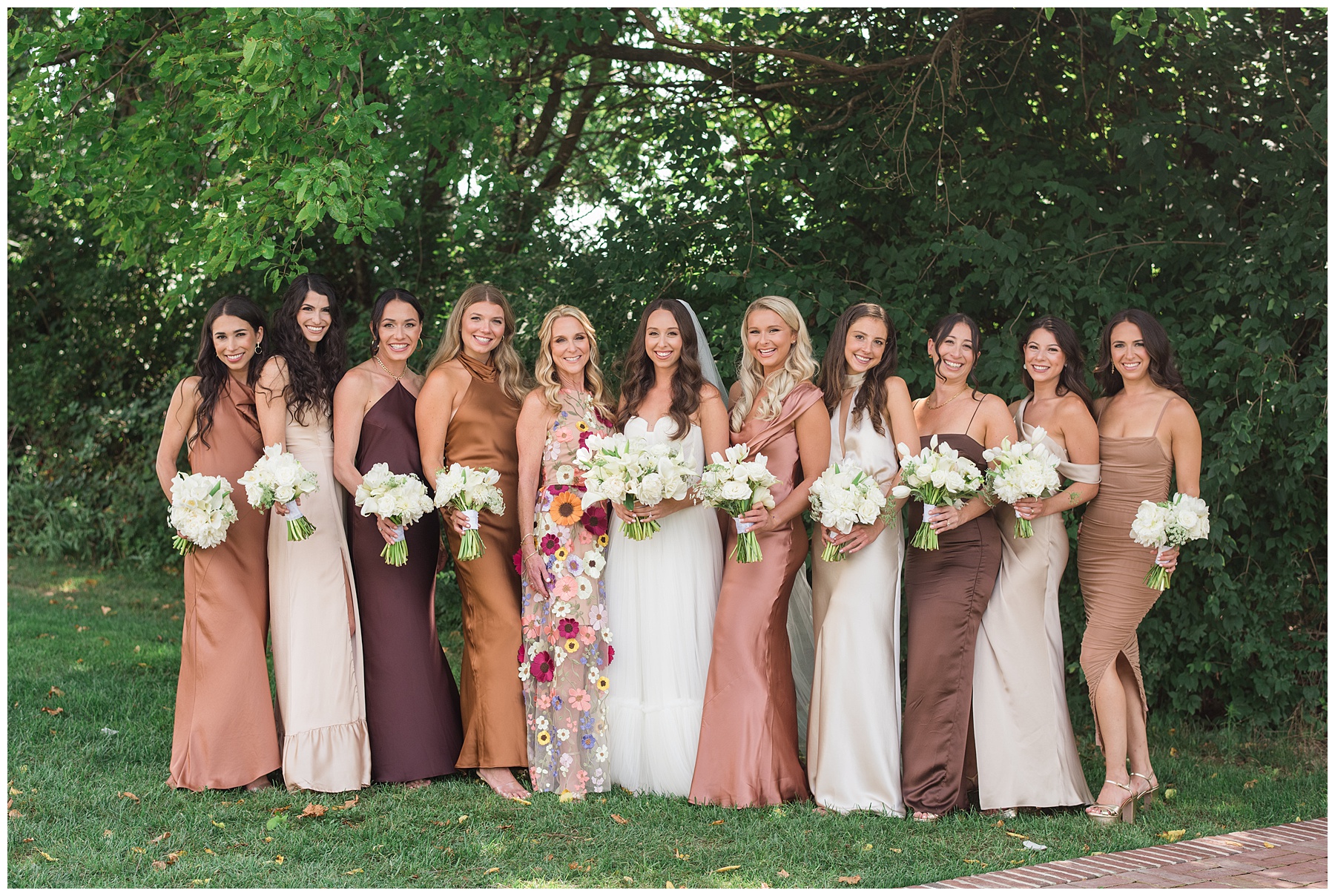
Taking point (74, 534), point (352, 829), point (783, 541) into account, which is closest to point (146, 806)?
point (352, 829)

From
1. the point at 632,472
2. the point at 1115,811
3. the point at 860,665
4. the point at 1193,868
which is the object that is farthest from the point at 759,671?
the point at 1193,868

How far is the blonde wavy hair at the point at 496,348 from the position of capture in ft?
20.3

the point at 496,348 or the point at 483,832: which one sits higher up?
the point at 496,348

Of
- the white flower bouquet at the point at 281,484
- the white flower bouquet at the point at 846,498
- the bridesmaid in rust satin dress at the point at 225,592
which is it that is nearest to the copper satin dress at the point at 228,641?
the bridesmaid in rust satin dress at the point at 225,592

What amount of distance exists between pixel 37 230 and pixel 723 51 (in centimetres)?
1111

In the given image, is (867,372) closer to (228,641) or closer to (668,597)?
(668,597)

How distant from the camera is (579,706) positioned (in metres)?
5.87

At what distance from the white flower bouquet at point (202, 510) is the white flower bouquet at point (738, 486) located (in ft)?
7.76

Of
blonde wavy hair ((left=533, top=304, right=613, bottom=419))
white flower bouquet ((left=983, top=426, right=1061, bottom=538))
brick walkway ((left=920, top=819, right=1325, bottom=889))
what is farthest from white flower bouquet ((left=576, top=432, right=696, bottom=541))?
brick walkway ((left=920, top=819, right=1325, bottom=889))

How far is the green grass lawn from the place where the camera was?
4734 millimetres

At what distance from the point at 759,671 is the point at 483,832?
5.10 ft

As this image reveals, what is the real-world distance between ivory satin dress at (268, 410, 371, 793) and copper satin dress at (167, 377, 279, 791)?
0.10 m

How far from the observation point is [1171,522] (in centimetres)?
540

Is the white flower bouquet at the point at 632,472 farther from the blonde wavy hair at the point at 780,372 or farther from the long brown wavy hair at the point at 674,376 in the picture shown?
the blonde wavy hair at the point at 780,372
